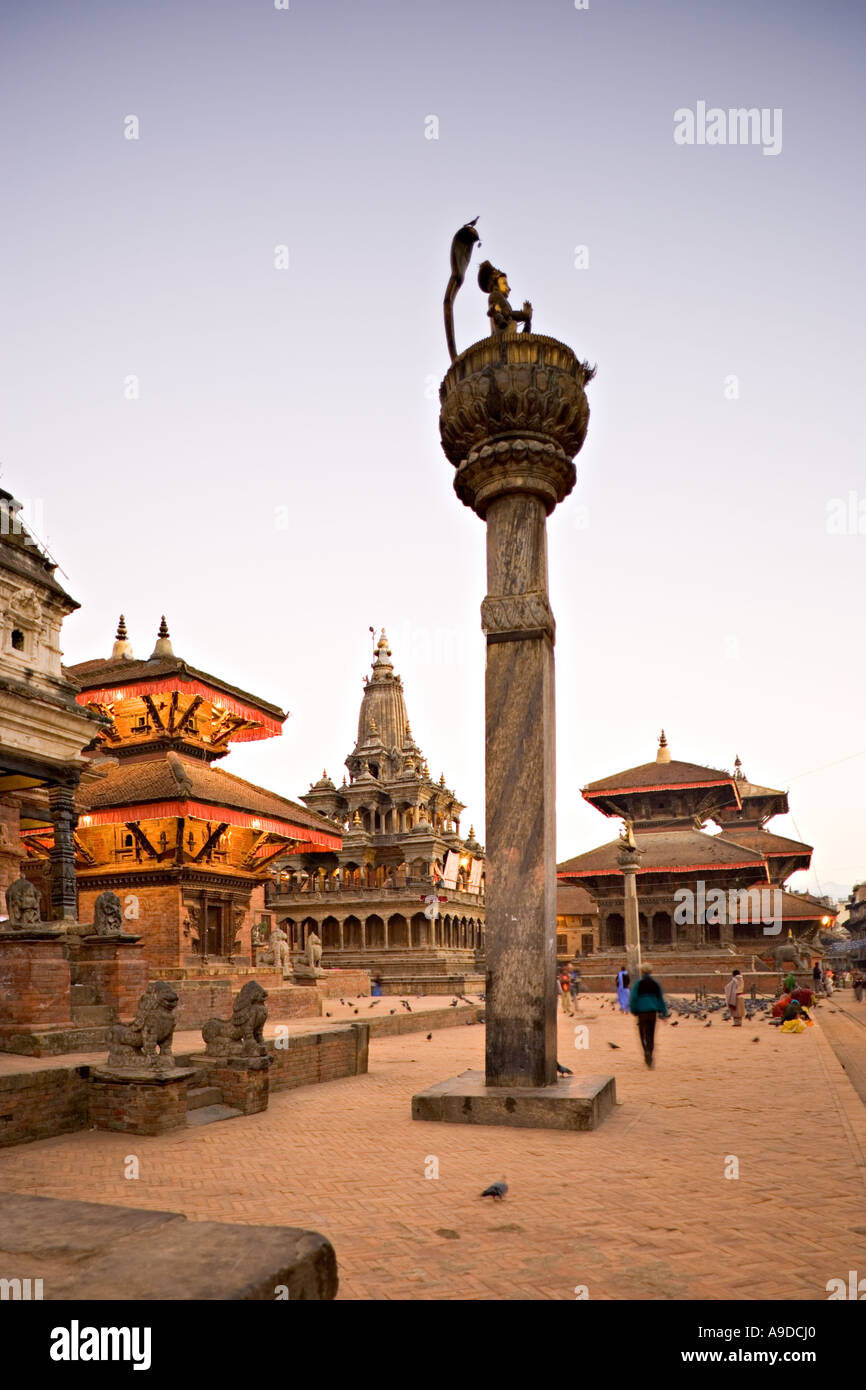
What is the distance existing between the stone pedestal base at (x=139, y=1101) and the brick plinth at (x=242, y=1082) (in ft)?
3.29

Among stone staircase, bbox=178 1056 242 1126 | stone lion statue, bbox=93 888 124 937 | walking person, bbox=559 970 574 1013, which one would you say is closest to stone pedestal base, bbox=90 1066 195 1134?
stone staircase, bbox=178 1056 242 1126

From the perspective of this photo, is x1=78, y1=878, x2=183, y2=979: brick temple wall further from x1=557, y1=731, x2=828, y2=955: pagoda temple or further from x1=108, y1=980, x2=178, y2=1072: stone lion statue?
x1=557, y1=731, x2=828, y2=955: pagoda temple

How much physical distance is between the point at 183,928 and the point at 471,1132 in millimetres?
18271

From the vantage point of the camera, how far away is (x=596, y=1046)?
17.0 metres

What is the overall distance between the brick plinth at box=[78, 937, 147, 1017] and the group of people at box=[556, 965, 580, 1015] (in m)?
15.9

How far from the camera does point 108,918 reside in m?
15.3

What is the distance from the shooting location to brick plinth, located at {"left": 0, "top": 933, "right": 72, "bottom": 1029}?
39.2ft

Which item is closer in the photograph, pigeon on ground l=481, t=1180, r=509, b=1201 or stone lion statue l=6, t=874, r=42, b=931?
pigeon on ground l=481, t=1180, r=509, b=1201

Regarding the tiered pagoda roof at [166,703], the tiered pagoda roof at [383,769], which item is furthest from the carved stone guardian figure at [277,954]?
the tiered pagoda roof at [383,769]

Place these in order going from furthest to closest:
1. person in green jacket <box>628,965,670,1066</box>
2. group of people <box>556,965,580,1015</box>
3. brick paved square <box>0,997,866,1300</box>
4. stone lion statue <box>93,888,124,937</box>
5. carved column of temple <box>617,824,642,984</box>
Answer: carved column of temple <box>617,824,642,984</box> → group of people <box>556,965,580,1015</box> → stone lion statue <box>93,888,124,937</box> → person in green jacket <box>628,965,670,1066</box> → brick paved square <box>0,997,866,1300</box>

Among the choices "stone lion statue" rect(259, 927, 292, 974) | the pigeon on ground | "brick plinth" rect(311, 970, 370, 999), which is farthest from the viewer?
"brick plinth" rect(311, 970, 370, 999)

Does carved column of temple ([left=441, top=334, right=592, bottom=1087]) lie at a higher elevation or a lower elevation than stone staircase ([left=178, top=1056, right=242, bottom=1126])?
higher
